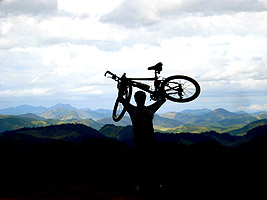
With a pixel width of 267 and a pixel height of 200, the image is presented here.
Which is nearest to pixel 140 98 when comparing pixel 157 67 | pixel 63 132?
pixel 157 67

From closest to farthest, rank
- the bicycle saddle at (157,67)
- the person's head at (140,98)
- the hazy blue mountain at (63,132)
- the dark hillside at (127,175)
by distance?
the dark hillside at (127,175), the person's head at (140,98), the bicycle saddle at (157,67), the hazy blue mountain at (63,132)

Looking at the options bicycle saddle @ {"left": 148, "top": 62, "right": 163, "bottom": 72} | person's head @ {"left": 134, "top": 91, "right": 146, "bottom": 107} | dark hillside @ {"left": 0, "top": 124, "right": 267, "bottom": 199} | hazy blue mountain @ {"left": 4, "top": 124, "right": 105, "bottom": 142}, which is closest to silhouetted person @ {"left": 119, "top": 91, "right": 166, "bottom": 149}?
person's head @ {"left": 134, "top": 91, "right": 146, "bottom": 107}

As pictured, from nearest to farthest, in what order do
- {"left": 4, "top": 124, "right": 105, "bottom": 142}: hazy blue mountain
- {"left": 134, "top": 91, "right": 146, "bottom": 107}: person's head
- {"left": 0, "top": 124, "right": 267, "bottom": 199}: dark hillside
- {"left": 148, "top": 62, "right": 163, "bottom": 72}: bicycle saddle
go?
{"left": 0, "top": 124, "right": 267, "bottom": 199}: dark hillside → {"left": 134, "top": 91, "right": 146, "bottom": 107}: person's head → {"left": 148, "top": 62, "right": 163, "bottom": 72}: bicycle saddle → {"left": 4, "top": 124, "right": 105, "bottom": 142}: hazy blue mountain

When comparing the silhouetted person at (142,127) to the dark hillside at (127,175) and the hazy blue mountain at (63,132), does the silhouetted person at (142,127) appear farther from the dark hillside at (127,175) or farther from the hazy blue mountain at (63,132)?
the hazy blue mountain at (63,132)

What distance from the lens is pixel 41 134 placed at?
149000mm

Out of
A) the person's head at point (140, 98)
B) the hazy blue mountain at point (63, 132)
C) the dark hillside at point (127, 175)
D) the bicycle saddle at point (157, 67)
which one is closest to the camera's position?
the dark hillside at point (127, 175)

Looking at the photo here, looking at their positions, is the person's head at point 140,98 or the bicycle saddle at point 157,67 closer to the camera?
the person's head at point 140,98

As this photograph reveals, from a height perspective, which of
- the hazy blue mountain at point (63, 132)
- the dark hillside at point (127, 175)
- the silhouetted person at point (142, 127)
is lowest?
the hazy blue mountain at point (63, 132)

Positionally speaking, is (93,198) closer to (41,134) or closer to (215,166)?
(215,166)

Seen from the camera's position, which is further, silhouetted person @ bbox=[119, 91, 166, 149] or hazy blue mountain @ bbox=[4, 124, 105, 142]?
hazy blue mountain @ bbox=[4, 124, 105, 142]

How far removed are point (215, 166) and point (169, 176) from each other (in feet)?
10.5

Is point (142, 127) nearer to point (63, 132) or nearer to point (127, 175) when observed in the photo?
point (127, 175)

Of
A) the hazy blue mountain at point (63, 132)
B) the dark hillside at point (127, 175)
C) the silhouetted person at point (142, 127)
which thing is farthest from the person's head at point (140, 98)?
the hazy blue mountain at point (63, 132)

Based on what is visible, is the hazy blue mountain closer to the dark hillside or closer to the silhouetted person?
the dark hillside
